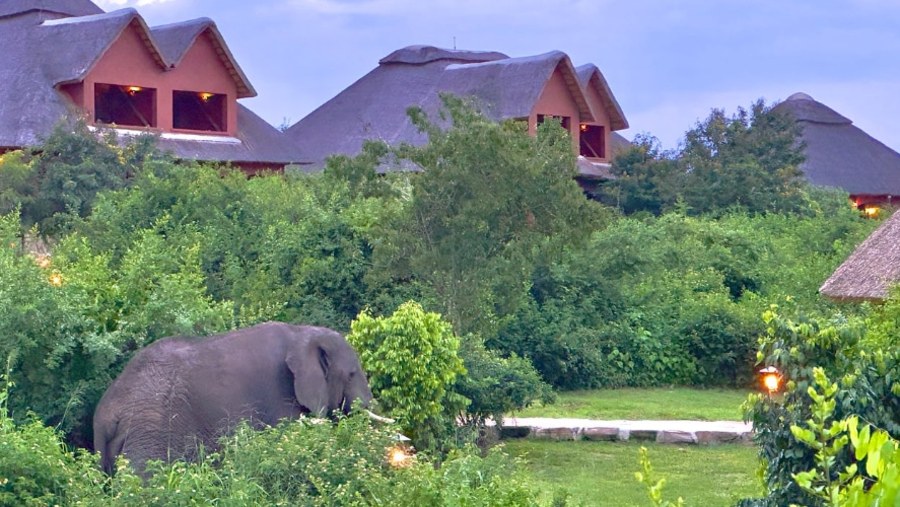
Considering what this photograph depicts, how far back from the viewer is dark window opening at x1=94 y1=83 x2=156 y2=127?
31.1 meters

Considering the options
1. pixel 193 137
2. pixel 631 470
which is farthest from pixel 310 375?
pixel 193 137

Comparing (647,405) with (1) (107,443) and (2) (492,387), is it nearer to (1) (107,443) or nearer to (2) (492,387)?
(2) (492,387)

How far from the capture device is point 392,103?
122 ft

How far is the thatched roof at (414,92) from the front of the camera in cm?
3359

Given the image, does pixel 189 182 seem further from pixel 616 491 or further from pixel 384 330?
pixel 616 491

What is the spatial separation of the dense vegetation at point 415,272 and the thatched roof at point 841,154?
545 inches

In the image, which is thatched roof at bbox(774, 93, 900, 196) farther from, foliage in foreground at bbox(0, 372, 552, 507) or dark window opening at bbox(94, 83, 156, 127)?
foliage in foreground at bbox(0, 372, 552, 507)

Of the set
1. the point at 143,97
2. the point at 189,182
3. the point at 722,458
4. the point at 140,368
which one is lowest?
the point at 722,458

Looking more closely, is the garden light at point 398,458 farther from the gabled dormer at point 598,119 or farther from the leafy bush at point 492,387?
the gabled dormer at point 598,119

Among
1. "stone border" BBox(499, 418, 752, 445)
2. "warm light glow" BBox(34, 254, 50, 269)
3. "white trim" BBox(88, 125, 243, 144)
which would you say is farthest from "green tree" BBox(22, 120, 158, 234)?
"stone border" BBox(499, 418, 752, 445)

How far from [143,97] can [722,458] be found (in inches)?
828

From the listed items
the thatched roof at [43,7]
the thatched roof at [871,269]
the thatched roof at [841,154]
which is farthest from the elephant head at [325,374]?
the thatched roof at [841,154]

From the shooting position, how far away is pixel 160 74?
30.5 meters

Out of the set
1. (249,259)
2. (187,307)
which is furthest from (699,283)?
(187,307)
